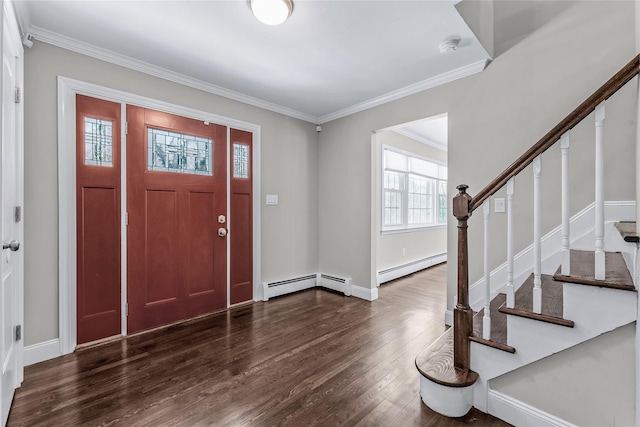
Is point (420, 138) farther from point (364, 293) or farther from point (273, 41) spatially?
point (273, 41)

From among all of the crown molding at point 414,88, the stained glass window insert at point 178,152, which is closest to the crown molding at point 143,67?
the stained glass window insert at point 178,152

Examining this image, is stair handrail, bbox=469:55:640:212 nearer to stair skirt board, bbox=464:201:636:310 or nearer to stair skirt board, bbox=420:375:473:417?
stair skirt board, bbox=464:201:636:310

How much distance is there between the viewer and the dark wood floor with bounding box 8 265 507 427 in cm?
158

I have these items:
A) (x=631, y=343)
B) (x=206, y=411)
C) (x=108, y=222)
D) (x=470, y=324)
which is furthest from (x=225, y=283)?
(x=631, y=343)

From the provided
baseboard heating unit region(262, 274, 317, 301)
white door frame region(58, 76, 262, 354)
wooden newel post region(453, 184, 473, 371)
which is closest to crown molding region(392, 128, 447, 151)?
baseboard heating unit region(262, 274, 317, 301)

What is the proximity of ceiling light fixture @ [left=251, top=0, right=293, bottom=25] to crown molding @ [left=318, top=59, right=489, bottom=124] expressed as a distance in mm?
1690

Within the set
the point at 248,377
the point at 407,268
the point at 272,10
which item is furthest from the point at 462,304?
the point at 407,268

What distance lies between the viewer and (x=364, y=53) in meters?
2.46

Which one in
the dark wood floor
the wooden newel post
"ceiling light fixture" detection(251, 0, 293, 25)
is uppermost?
"ceiling light fixture" detection(251, 0, 293, 25)

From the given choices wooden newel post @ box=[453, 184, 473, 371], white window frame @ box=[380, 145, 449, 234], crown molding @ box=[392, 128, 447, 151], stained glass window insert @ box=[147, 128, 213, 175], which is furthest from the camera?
crown molding @ box=[392, 128, 447, 151]

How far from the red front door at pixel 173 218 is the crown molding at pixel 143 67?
37cm

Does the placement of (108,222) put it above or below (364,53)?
below

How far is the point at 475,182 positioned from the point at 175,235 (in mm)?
3004

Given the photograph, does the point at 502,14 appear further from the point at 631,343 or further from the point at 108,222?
the point at 108,222
